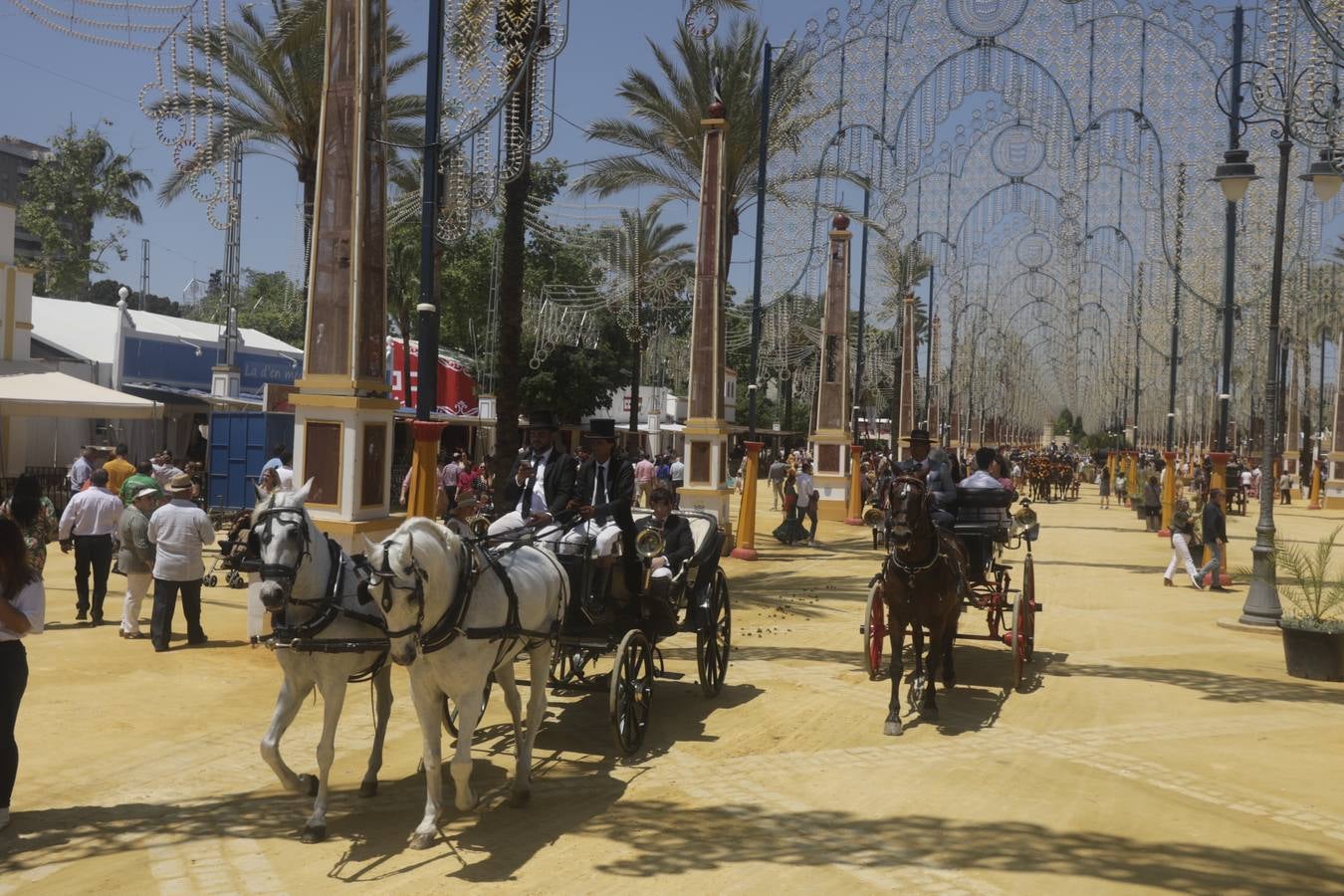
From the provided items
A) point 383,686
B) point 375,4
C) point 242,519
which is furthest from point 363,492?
point 375,4

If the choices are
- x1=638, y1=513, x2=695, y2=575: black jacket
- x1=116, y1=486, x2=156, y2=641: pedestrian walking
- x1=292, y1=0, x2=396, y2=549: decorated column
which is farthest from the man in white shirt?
x1=638, y1=513, x2=695, y2=575: black jacket

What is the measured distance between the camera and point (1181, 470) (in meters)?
51.3

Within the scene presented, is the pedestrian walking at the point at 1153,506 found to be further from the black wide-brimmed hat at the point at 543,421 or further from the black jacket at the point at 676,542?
the black wide-brimmed hat at the point at 543,421

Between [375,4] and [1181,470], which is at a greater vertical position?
[375,4]

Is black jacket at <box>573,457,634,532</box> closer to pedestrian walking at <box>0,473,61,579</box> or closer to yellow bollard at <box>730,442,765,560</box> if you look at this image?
pedestrian walking at <box>0,473,61,579</box>

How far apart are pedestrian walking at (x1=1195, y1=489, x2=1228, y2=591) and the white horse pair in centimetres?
1538

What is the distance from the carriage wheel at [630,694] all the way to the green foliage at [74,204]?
47272 millimetres

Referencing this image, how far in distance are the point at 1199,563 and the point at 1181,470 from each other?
33.7 m

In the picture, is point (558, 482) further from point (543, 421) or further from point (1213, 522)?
point (1213, 522)

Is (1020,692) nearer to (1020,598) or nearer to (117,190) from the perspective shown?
(1020,598)

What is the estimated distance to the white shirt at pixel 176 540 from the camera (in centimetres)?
1116

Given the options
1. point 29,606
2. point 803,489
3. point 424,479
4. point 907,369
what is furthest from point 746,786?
point 907,369

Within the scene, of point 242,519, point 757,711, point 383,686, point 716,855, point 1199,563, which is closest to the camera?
point 716,855

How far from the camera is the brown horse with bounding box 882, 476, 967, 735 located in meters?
8.92
